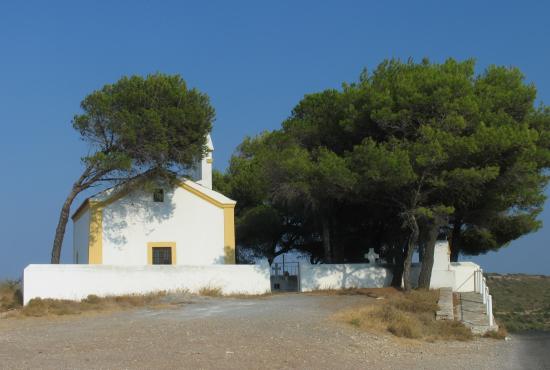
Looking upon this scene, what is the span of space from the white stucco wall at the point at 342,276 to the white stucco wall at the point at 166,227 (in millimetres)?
4109

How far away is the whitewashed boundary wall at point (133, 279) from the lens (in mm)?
26859

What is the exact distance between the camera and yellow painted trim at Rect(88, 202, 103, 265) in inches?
1265

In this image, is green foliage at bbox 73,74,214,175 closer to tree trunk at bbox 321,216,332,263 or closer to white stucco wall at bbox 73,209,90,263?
white stucco wall at bbox 73,209,90,263

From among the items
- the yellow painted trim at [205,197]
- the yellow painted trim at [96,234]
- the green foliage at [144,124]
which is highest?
the green foliage at [144,124]

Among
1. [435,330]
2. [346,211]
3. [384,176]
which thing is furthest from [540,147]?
[435,330]

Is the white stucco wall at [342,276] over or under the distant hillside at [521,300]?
over

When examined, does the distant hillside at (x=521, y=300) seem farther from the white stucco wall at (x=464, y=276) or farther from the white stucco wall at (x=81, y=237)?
the white stucco wall at (x=81, y=237)

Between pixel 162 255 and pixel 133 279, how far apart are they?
448cm

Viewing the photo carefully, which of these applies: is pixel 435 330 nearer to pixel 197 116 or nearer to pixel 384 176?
pixel 384 176

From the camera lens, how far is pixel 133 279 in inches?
1133

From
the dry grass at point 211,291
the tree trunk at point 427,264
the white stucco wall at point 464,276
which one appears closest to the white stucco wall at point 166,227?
the dry grass at point 211,291

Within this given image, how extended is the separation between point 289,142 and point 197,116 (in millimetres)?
4445

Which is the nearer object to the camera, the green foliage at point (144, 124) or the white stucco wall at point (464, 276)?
the green foliage at point (144, 124)

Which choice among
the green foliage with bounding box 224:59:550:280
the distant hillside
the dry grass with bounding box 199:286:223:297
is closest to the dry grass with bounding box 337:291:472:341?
the green foliage with bounding box 224:59:550:280
